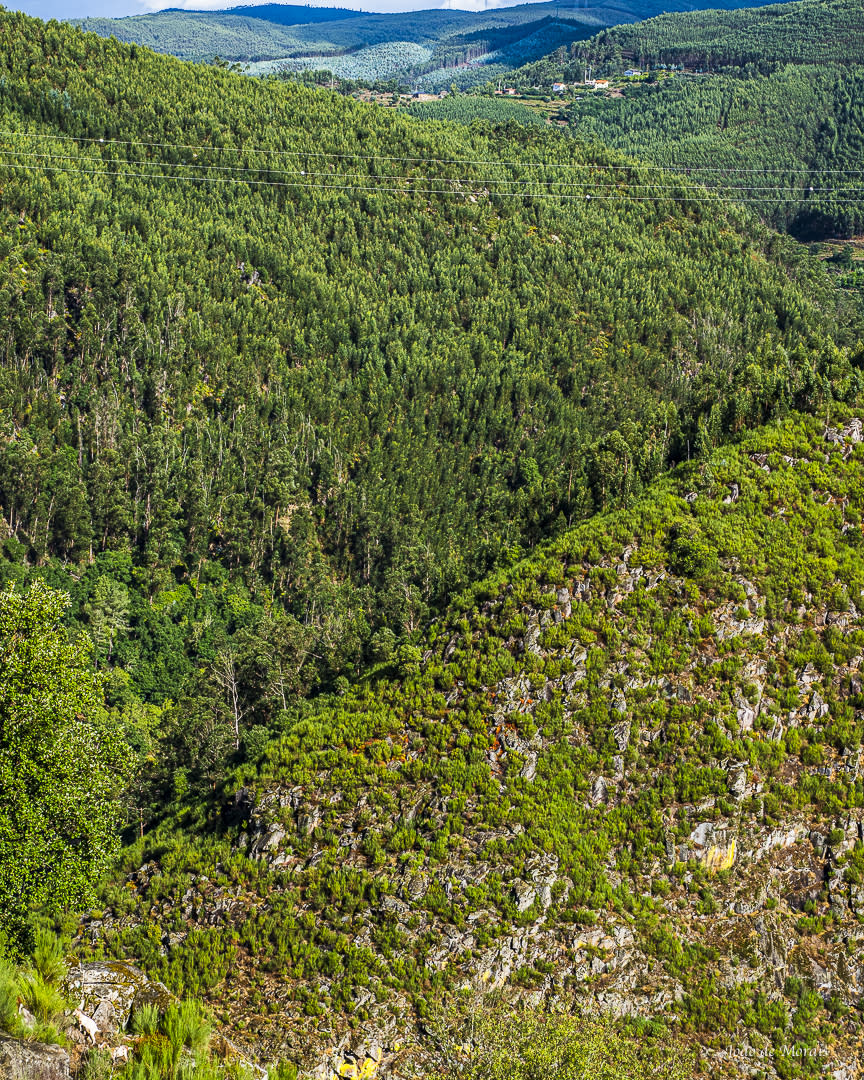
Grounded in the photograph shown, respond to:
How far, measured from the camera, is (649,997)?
5456 centimetres

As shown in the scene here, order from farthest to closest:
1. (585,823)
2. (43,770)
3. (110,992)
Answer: (585,823) → (43,770) → (110,992)

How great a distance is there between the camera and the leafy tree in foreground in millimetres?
32031

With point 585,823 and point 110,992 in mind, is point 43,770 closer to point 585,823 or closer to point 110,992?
point 110,992

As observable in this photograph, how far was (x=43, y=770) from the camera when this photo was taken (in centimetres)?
A: 3266

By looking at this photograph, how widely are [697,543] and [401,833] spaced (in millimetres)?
31299

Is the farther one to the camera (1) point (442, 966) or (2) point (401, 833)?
(2) point (401, 833)

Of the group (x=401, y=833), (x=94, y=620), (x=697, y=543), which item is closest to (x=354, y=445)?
(x=94, y=620)

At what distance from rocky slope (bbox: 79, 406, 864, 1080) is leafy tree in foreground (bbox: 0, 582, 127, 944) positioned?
20.7 meters

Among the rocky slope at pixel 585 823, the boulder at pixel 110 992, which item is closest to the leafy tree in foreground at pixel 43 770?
the boulder at pixel 110 992

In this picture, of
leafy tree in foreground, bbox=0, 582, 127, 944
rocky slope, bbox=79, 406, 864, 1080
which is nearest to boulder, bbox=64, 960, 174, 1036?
leafy tree in foreground, bbox=0, 582, 127, 944

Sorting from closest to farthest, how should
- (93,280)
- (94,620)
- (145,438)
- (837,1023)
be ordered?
1. (837,1023)
2. (94,620)
3. (145,438)
4. (93,280)

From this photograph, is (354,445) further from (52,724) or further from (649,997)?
(52,724)

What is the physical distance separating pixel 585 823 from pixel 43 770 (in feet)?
128

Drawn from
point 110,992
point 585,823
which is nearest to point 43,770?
point 110,992
